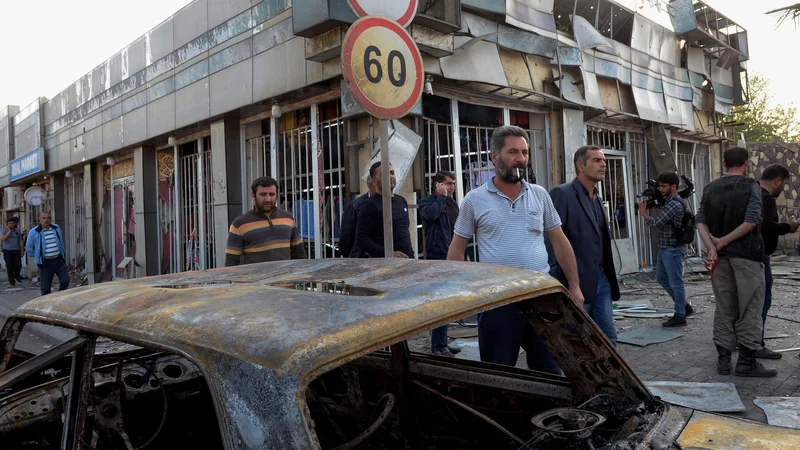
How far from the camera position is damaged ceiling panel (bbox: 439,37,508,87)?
7195 mm

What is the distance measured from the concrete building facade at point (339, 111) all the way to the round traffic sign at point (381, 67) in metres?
1.97

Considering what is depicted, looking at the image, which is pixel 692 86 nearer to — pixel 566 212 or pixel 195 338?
pixel 566 212

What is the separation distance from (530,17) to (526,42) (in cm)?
43

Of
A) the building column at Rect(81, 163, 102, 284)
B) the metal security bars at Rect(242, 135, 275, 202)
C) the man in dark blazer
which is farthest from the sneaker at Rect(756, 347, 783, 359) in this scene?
the building column at Rect(81, 163, 102, 284)

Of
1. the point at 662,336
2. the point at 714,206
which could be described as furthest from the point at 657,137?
the point at 714,206

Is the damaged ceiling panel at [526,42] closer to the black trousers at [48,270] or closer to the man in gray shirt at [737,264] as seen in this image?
the man in gray shirt at [737,264]

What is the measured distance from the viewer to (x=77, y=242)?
1639 centimetres

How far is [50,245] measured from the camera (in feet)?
30.8

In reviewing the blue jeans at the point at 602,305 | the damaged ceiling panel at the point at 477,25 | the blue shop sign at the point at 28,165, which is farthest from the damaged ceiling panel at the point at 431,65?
the blue shop sign at the point at 28,165

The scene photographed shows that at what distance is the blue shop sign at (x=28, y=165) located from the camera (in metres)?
16.8

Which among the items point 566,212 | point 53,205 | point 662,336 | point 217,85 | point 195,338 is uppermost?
point 217,85

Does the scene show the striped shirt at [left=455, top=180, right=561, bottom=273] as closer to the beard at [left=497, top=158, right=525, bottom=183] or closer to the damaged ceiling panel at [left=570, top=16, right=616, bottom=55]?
the beard at [left=497, top=158, right=525, bottom=183]

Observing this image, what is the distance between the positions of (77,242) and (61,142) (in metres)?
2.94

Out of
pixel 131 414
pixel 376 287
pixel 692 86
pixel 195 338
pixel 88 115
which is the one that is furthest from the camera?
pixel 88 115
